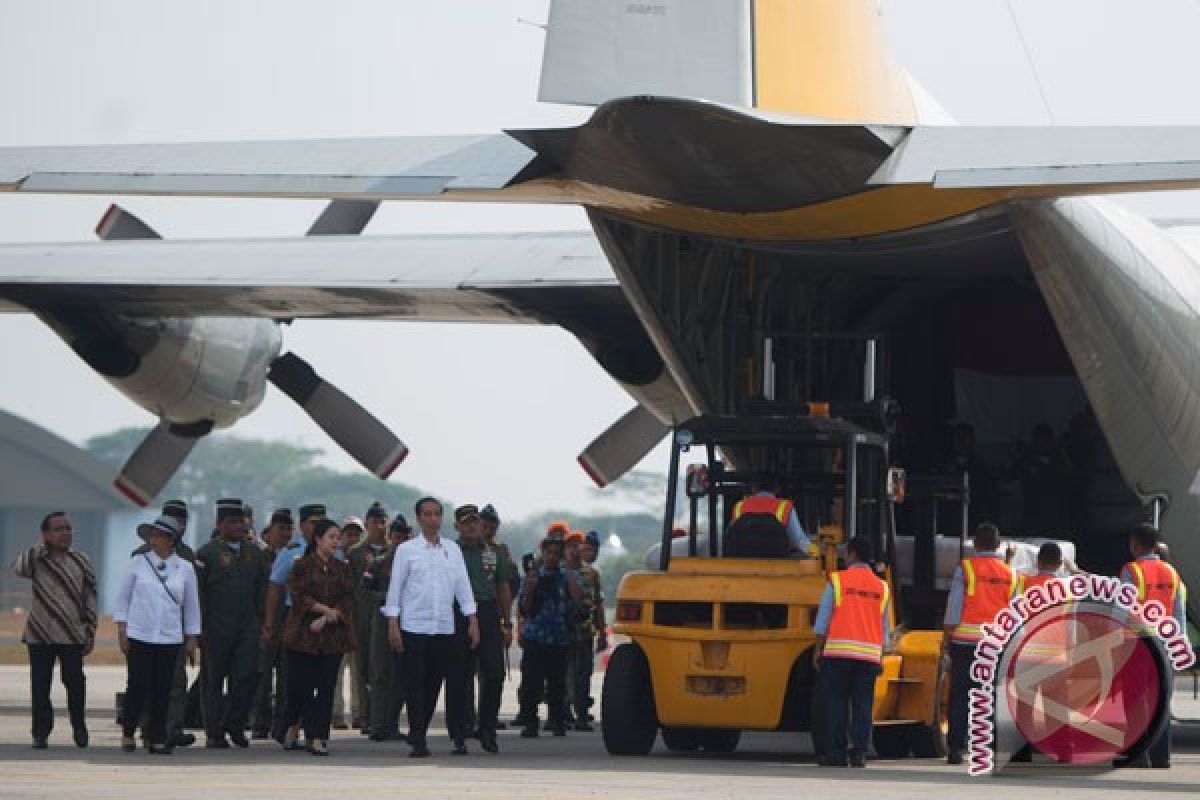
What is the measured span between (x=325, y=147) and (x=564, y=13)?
175 centimetres

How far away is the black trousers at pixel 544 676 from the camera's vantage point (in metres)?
16.6

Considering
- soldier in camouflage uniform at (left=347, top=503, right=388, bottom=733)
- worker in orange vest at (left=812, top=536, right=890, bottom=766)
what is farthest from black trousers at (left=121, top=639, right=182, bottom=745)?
worker in orange vest at (left=812, top=536, right=890, bottom=766)

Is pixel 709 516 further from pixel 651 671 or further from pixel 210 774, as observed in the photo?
pixel 210 774

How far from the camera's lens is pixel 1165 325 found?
15766 mm

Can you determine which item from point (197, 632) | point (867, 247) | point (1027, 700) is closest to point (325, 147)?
point (197, 632)

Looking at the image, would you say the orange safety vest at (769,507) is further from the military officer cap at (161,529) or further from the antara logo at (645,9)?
the military officer cap at (161,529)

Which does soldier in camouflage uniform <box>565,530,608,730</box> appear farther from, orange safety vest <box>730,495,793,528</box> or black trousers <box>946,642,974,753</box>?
black trousers <box>946,642,974,753</box>

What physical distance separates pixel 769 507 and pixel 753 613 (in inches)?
30.9

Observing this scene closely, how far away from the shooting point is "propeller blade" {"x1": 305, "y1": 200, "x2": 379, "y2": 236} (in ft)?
80.6

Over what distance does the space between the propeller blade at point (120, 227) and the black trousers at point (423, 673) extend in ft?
35.2

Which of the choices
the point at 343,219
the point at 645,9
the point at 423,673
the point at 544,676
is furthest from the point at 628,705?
the point at 343,219

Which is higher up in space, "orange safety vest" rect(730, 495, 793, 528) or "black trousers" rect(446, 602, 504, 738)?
"orange safety vest" rect(730, 495, 793, 528)

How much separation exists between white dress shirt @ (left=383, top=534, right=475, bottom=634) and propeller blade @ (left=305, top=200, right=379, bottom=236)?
11.2 metres

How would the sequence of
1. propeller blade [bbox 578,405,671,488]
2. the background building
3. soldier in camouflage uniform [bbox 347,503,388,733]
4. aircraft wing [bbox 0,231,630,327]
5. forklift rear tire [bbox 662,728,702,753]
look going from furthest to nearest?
the background building
propeller blade [bbox 578,405,671,488]
aircraft wing [bbox 0,231,630,327]
soldier in camouflage uniform [bbox 347,503,388,733]
forklift rear tire [bbox 662,728,702,753]
